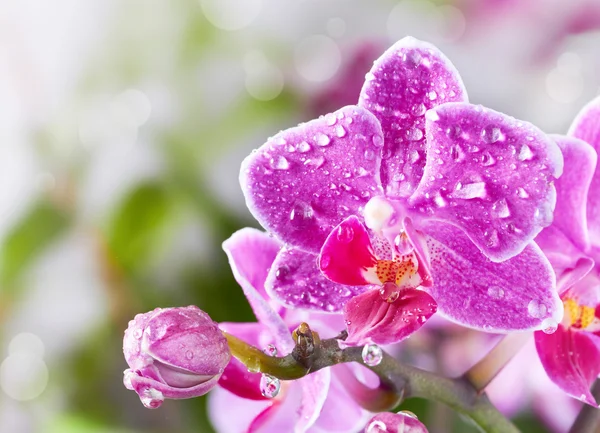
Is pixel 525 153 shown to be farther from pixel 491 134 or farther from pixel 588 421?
pixel 588 421

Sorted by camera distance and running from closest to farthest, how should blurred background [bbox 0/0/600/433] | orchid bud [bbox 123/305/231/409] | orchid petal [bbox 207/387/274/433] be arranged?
orchid bud [bbox 123/305/231/409] < orchid petal [bbox 207/387/274/433] < blurred background [bbox 0/0/600/433]

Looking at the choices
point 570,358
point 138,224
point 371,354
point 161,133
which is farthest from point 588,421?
point 161,133

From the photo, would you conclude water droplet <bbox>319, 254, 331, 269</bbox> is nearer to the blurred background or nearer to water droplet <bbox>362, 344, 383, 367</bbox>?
water droplet <bbox>362, 344, 383, 367</bbox>

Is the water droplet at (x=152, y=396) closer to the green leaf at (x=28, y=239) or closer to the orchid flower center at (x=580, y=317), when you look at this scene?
the orchid flower center at (x=580, y=317)

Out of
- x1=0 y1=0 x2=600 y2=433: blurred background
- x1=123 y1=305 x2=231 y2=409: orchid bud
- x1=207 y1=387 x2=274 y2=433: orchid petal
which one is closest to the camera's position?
x1=123 y1=305 x2=231 y2=409: orchid bud

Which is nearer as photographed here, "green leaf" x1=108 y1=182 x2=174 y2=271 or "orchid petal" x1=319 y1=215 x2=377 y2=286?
"orchid petal" x1=319 y1=215 x2=377 y2=286

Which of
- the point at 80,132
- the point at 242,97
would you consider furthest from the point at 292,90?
the point at 80,132

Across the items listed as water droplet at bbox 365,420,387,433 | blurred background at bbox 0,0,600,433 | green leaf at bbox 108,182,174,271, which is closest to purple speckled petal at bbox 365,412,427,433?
water droplet at bbox 365,420,387,433
